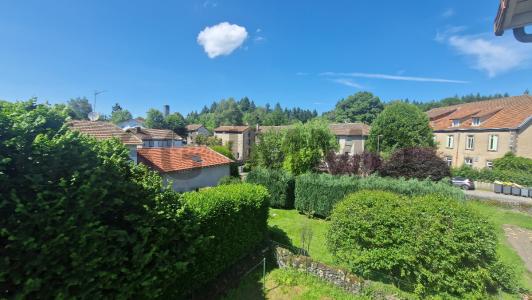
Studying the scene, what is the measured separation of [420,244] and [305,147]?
13.6 metres

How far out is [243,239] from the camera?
836 centimetres

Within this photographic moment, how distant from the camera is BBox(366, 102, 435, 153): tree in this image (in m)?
28.5

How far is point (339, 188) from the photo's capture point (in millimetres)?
13688

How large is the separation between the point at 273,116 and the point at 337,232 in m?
80.4

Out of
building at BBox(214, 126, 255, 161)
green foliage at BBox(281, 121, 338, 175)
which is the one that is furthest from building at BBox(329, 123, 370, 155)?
green foliage at BBox(281, 121, 338, 175)

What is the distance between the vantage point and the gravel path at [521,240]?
9.42 metres

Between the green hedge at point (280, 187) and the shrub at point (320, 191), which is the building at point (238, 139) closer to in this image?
the green hedge at point (280, 187)

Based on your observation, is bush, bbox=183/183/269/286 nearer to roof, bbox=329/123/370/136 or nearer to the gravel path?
the gravel path

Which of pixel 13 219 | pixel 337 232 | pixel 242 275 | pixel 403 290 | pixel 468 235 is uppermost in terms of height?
pixel 13 219

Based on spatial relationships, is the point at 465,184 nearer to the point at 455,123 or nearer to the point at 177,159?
the point at 455,123

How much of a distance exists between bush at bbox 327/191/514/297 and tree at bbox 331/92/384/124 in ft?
207

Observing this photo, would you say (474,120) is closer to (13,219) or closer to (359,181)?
(359,181)

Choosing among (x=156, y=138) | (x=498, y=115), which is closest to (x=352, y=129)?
(x=498, y=115)

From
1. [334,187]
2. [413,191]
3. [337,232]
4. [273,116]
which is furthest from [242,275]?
[273,116]
